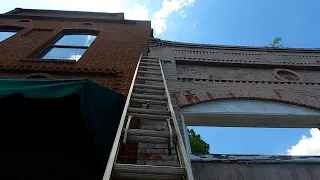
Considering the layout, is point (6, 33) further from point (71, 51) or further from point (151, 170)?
point (151, 170)

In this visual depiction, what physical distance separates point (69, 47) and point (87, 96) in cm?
471

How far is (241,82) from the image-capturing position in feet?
15.8

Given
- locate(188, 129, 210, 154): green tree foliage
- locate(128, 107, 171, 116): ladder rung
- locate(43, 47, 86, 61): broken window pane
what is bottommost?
locate(128, 107, 171, 116): ladder rung

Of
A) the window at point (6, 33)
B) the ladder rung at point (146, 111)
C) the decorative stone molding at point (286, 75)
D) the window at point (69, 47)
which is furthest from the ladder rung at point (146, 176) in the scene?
the window at point (6, 33)

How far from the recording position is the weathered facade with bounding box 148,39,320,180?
3010mm

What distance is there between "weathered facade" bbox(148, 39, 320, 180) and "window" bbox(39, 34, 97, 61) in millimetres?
2180

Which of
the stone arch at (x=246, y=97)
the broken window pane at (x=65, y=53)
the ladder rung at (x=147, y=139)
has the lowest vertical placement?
the ladder rung at (x=147, y=139)

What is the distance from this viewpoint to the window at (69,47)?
5.89 meters

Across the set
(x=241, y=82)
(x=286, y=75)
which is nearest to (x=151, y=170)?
(x=241, y=82)

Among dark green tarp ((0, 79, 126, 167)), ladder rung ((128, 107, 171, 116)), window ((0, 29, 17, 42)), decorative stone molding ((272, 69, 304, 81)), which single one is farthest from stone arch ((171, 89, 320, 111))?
window ((0, 29, 17, 42))

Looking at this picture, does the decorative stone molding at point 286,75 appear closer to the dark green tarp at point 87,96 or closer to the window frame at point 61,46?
the dark green tarp at point 87,96

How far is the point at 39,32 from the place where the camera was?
7.11m

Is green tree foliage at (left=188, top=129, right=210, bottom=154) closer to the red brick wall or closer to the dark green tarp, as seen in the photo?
the red brick wall

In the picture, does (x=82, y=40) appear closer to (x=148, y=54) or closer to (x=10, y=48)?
(x=10, y=48)
